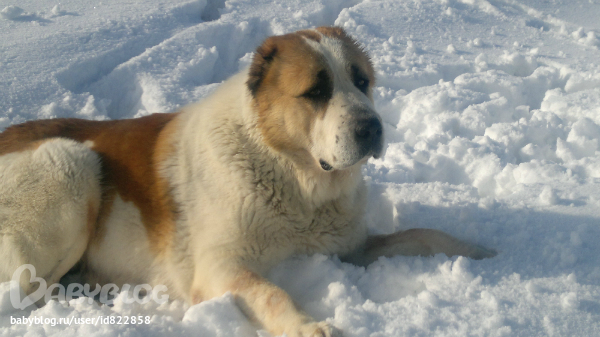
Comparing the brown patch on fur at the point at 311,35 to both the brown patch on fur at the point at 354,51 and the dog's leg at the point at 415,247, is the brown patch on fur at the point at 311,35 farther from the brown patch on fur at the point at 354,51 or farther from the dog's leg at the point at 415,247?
the dog's leg at the point at 415,247

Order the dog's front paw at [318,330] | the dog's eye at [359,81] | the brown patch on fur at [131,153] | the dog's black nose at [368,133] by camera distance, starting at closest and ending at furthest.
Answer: the dog's front paw at [318,330] < the dog's black nose at [368,133] < the dog's eye at [359,81] < the brown patch on fur at [131,153]

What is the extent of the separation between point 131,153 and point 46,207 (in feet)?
1.87

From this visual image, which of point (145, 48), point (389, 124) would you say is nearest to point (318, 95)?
point (389, 124)

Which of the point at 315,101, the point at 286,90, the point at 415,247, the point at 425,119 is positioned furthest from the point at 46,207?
the point at 425,119

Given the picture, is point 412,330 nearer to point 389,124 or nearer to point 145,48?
point 389,124

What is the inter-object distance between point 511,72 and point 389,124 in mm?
1923

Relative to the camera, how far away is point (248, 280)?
226 cm

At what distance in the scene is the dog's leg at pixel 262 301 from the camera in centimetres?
195

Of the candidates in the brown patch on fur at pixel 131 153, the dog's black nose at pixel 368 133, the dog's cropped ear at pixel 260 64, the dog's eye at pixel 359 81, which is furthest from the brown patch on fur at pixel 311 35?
the brown patch on fur at pixel 131 153

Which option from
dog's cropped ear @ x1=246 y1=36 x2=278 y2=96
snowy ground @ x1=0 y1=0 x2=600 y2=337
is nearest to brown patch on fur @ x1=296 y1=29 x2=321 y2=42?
dog's cropped ear @ x1=246 y1=36 x2=278 y2=96

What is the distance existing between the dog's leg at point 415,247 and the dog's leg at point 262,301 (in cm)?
70

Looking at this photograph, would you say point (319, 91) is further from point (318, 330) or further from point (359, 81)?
point (318, 330)

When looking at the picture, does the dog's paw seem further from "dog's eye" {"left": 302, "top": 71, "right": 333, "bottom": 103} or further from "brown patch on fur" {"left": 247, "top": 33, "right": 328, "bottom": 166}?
"dog's eye" {"left": 302, "top": 71, "right": 333, "bottom": 103}

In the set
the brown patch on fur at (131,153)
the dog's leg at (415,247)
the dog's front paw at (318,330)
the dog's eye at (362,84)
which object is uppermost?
the dog's eye at (362,84)
